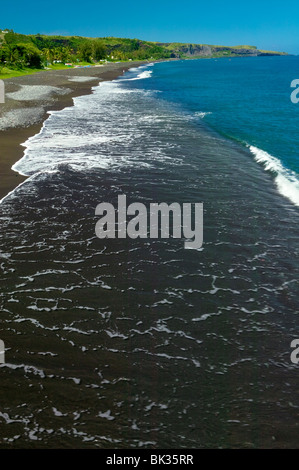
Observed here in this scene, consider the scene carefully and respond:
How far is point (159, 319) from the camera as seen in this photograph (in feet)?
31.7

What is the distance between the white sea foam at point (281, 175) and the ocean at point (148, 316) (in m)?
0.16

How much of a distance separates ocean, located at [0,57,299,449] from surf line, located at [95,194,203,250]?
456 mm

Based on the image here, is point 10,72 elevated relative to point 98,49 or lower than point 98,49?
lower

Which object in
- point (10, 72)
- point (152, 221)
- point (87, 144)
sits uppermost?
point (10, 72)

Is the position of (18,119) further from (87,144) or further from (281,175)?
(281,175)

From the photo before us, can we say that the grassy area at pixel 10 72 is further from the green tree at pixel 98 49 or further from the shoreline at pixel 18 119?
the green tree at pixel 98 49

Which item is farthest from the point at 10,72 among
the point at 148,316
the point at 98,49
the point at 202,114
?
the point at 98,49

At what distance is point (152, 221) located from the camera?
1557 centimetres

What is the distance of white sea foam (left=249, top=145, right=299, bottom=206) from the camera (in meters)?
18.8

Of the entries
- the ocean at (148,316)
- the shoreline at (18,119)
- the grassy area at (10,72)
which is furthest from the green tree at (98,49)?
the ocean at (148,316)

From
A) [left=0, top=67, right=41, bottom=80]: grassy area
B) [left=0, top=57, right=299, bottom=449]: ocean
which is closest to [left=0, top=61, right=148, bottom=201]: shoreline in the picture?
[left=0, top=57, right=299, bottom=449]: ocean

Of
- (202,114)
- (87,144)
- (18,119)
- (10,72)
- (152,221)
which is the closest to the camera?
(152,221)

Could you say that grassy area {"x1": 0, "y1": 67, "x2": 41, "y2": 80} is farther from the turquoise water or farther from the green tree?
the green tree

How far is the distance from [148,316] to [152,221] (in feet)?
21.2
